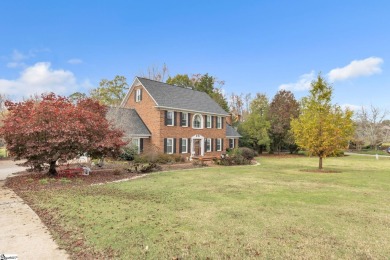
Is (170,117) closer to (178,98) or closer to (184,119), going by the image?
(184,119)

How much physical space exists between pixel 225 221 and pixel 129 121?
2048 cm

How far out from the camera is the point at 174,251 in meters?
4.47

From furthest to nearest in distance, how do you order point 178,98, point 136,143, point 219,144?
point 219,144 < point 178,98 < point 136,143

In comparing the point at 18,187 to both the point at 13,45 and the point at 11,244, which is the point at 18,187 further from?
the point at 13,45

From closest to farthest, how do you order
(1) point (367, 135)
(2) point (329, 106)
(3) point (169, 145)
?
(2) point (329, 106)
(3) point (169, 145)
(1) point (367, 135)

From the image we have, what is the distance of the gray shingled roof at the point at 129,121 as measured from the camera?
23203mm

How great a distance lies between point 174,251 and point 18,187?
9.77 m

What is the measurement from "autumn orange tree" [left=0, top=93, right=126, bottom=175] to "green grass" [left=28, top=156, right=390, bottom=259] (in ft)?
10.7

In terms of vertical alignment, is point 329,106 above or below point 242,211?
above

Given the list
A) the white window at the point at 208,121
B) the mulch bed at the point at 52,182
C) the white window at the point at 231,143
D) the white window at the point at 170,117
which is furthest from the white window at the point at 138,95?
the white window at the point at 231,143

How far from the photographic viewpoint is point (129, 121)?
25016 mm

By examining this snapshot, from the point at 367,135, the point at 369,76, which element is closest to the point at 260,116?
the point at 369,76

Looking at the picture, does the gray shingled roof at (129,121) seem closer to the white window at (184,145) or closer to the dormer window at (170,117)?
the dormer window at (170,117)

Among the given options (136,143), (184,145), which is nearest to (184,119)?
(184,145)
